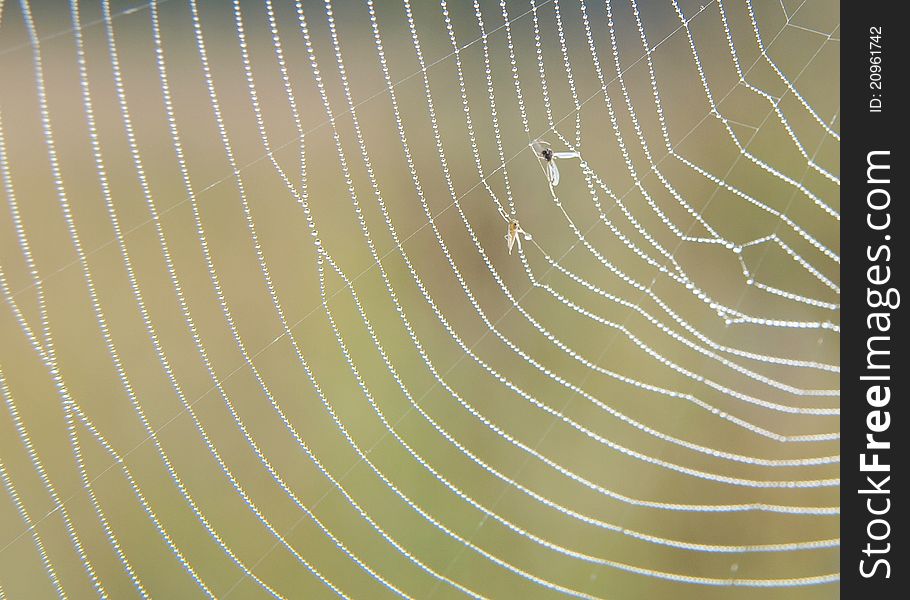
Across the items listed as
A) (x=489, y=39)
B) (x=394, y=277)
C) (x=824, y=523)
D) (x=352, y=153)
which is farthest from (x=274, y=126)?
(x=824, y=523)

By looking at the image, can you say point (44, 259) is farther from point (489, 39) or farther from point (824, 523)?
point (824, 523)
